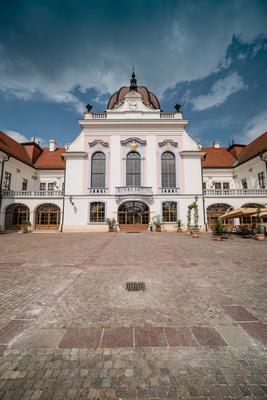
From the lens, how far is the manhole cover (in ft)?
13.4

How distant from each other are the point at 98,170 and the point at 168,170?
831 cm

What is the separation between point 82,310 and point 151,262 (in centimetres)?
365

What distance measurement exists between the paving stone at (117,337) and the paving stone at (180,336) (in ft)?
1.60

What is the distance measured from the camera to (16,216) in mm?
22766

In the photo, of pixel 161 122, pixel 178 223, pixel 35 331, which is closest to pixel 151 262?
pixel 35 331

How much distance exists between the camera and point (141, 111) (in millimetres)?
24484

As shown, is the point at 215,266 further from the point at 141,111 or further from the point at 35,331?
the point at 141,111

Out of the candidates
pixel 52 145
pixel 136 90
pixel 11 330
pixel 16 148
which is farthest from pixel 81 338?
pixel 52 145

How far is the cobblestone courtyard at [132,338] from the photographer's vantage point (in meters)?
1.74

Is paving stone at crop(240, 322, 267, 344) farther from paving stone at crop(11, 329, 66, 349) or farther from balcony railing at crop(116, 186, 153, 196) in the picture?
balcony railing at crop(116, 186, 153, 196)

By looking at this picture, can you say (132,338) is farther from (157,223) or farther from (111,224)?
(157,223)

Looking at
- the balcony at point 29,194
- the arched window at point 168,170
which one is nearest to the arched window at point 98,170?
the balcony at point 29,194

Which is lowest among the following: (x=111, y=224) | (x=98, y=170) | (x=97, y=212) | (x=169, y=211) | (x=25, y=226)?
(x=25, y=226)

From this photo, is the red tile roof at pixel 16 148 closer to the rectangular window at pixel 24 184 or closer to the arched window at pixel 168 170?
the rectangular window at pixel 24 184
